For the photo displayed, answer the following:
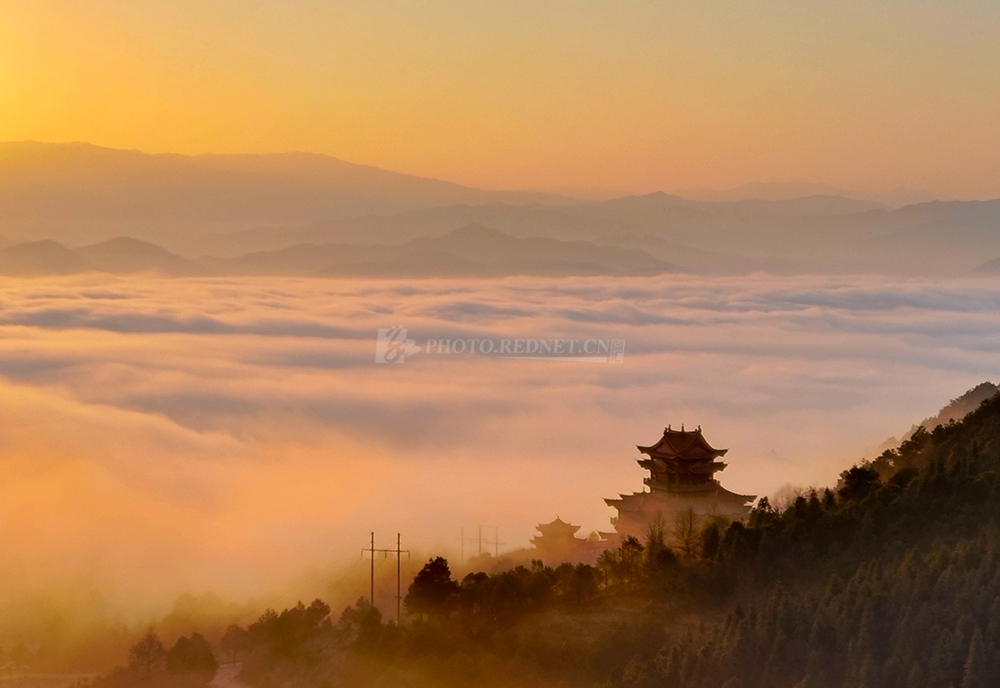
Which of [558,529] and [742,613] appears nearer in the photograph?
[742,613]

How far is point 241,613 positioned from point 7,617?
9.58 m

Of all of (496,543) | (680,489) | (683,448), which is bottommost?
(496,543)

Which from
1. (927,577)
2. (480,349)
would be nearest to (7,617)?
(927,577)

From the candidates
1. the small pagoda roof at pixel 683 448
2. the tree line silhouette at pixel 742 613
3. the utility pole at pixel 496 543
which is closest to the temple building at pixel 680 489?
the small pagoda roof at pixel 683 448

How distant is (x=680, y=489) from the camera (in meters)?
38.5

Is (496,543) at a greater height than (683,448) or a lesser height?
lesser

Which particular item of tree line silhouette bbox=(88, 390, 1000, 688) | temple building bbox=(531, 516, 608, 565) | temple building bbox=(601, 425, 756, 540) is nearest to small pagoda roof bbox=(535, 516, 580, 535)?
temple building bbox=(531, 516, 608, 565)

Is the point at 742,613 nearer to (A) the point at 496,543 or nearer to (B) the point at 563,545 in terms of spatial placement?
(B) the point at 563,545

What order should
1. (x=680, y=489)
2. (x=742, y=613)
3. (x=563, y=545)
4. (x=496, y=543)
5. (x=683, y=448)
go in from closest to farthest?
(x=742, y=613) → (x=683, y=448) → (x=680, y=489) → (x=563, y=545) → (x=496, y=543)

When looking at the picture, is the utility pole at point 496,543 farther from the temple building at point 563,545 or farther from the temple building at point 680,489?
the temple building at point 680,489

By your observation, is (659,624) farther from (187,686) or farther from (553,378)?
(553,378)

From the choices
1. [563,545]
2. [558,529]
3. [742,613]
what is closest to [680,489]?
[563,545]

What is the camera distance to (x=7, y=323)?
14575 cm

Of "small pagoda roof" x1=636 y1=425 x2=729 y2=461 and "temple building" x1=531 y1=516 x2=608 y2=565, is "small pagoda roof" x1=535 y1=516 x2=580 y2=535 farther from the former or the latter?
"small pagoda roof" x1=636 y1=425 x2=729 y2=461
